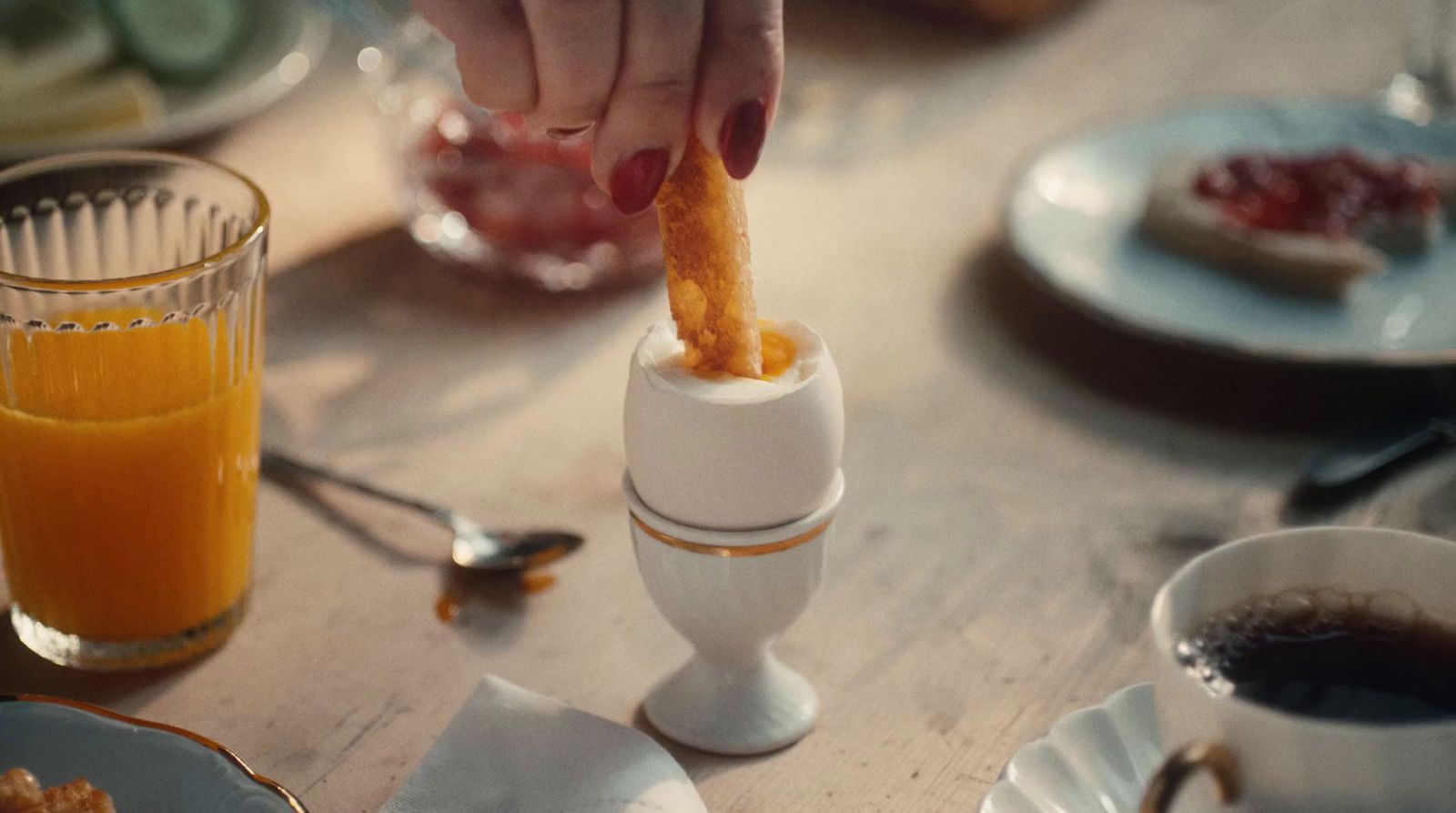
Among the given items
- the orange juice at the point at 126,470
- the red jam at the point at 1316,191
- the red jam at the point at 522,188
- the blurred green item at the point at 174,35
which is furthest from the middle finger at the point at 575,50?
the blurred green item at the point at 174,35

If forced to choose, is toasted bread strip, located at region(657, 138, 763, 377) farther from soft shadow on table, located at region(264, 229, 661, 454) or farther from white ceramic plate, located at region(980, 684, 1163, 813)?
soft shadow on table, located at region(264, 229, 661, 454)

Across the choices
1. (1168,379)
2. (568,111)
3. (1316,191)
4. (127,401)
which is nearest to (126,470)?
(127,401)

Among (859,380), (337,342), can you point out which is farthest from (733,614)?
(337,342)

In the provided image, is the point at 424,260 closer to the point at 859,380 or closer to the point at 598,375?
the point at 598,375

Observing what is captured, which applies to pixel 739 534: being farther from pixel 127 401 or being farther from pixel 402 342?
pixel 402 342

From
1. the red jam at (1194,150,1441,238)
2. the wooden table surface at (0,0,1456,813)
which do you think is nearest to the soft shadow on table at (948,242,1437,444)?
the wooden table surface at (0,0,1456,813)

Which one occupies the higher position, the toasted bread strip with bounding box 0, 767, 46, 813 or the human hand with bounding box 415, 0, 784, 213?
the human hand with bounding box 415, 0, 784, 213

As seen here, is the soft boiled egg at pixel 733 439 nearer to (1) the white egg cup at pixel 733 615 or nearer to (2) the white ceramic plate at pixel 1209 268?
(1) the white egg cup at pixel 733 615
